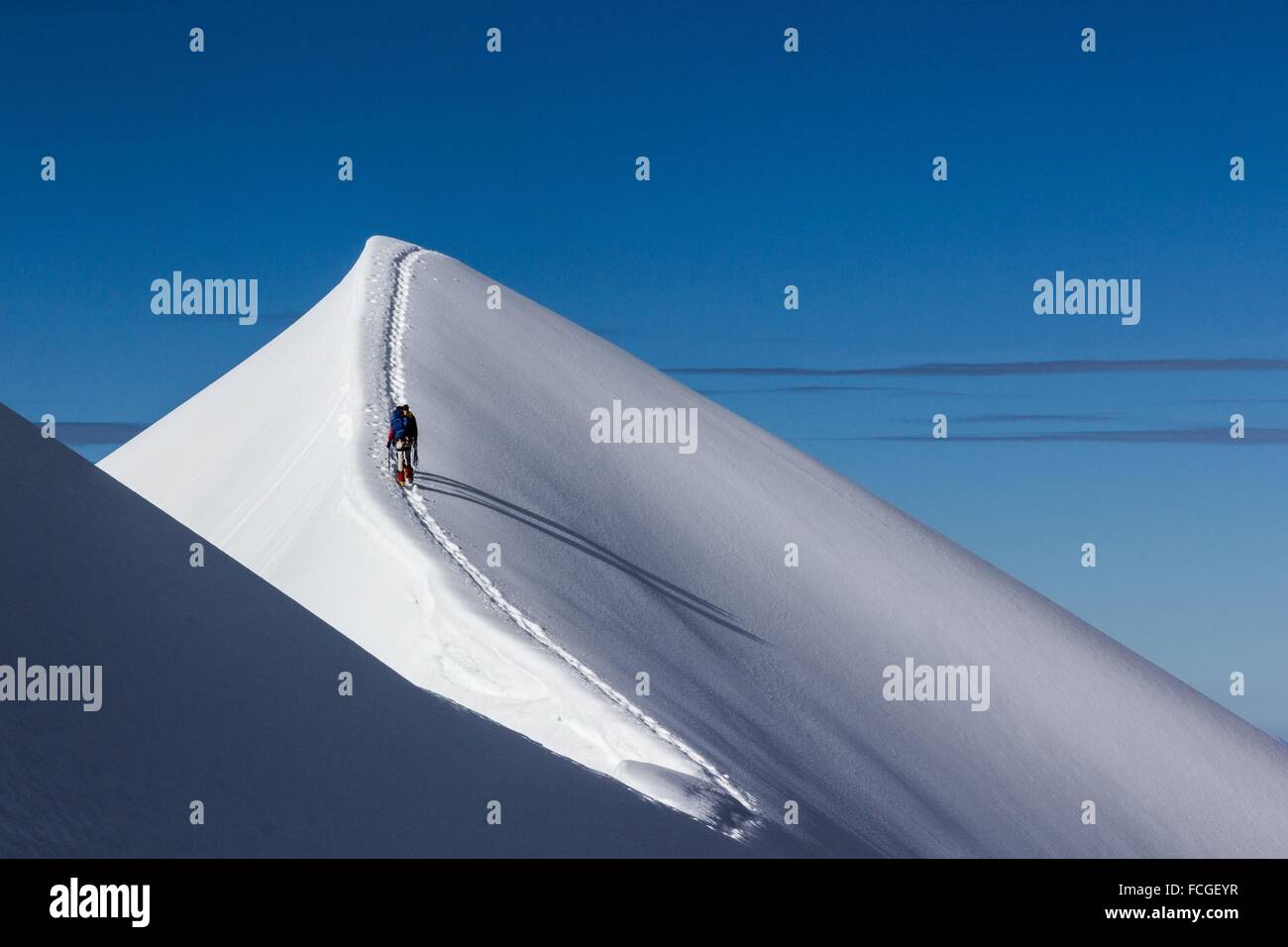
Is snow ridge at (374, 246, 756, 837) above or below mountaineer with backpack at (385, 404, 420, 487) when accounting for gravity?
below

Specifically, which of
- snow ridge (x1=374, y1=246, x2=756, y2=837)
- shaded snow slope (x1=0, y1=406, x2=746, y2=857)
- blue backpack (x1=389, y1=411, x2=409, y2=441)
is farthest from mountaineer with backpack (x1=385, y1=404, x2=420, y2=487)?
shaded snow slope (x1=0, y1=406, x2=746, y2=857)

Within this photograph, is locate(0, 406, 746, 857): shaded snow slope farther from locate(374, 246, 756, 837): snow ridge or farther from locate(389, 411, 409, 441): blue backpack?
locate(389, 411, 409, 441): blue backpack

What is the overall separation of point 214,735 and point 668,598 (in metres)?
12.7

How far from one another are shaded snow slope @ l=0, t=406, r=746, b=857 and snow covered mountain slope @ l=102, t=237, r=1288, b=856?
1.77 metres

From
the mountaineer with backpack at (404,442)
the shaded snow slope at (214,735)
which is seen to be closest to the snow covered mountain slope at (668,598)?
the mountaineer with backpack at (404,442)

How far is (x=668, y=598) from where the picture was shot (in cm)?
2194

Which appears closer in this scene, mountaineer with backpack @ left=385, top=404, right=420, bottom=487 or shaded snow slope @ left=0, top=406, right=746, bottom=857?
shaded snow slope @ left=0, top=406, right=746, bottom=857

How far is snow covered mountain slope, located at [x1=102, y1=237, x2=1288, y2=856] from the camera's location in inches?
637

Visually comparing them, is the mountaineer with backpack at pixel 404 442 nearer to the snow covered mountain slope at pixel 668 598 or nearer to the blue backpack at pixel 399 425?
the blue backpack at pixel 399 425

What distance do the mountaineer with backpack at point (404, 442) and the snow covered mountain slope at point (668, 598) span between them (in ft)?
1.15

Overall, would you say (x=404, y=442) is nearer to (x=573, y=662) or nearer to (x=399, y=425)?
(x=399, y=425)

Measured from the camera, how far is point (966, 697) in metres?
25.3
